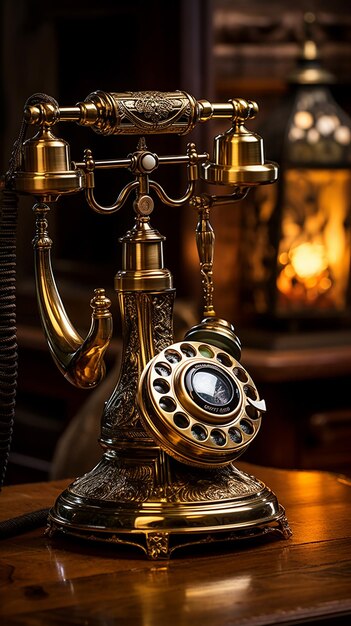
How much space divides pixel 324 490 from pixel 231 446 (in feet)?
0.97

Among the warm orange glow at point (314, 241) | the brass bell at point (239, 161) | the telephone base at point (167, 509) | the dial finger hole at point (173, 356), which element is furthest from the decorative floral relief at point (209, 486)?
the warm orange glow at point (314, 241)

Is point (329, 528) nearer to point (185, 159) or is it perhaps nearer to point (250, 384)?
point (250, 384)

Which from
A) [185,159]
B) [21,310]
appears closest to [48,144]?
[185,159]

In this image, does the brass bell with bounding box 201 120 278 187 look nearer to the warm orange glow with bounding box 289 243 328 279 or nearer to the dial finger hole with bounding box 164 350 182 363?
the dial finger hole with bounding box 164 350 182 363

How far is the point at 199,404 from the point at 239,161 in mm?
243

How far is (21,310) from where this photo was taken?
3344 mm

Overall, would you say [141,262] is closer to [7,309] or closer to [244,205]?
[7,309]

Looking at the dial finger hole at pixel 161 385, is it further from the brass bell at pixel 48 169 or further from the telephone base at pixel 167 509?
the brass bell at pixel 48 169

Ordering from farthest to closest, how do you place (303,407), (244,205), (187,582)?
(244,205)
(303,407)
(187,582)

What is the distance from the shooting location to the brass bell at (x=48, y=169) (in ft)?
4.16

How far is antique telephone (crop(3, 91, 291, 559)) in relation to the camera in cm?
128

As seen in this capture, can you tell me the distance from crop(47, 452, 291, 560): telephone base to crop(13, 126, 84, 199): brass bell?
266 mm

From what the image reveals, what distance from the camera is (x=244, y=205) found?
115 inches

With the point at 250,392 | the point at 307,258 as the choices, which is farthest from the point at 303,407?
the point at 250,392
